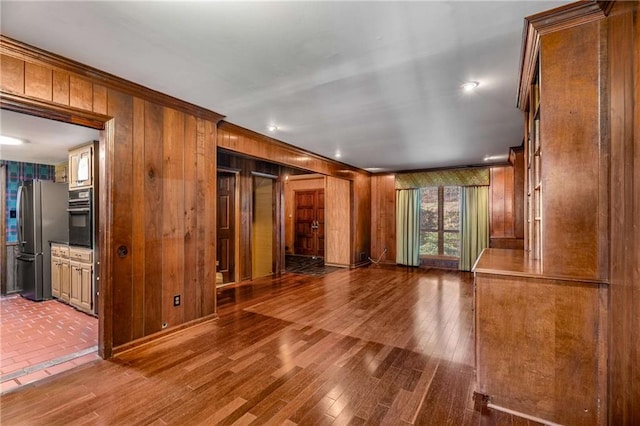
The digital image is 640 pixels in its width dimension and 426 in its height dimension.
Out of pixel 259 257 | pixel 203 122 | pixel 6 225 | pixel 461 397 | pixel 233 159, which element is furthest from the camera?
pixel 259 257

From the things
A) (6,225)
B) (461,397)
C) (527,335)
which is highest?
(6,225)

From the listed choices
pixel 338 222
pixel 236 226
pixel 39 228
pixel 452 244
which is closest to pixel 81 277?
pixel 39 228

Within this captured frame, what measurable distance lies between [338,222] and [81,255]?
5.09 metres

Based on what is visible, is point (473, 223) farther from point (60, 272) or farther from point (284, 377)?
point (60, 272)

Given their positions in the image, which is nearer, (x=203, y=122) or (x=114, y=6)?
(x=114, y=6)

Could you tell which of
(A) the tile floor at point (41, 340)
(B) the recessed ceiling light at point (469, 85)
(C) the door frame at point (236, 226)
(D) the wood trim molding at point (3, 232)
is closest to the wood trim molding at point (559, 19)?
(B) the recessed ceiling light at point (469, 85)

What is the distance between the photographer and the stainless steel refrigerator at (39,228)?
4375 millimetres

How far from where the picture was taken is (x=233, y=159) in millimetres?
5316

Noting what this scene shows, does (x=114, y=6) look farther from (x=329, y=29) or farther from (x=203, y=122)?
(x=203, y=122)

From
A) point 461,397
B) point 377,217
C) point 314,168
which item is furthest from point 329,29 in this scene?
point 377,217

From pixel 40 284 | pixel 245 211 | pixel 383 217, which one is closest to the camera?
pixel 40 284

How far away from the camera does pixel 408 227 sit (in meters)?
7.24

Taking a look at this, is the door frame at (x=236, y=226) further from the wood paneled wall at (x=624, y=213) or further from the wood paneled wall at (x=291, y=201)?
the wood paneled wall at (x=624, y=213)

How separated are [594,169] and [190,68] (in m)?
2.82
